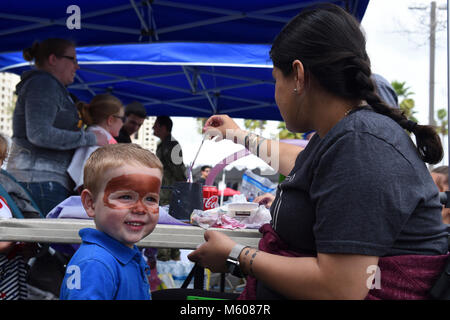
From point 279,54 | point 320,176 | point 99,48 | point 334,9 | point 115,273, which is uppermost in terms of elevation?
point 99,48

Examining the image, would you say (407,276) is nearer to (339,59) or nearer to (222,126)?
(339,59)

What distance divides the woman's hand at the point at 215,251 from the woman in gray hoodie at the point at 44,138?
5.00 feet

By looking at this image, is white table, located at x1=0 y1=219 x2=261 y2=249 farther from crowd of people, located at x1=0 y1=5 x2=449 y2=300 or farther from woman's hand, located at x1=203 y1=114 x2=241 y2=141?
woman's hand, located at x1=203 y1=114 x2=241 y2=141

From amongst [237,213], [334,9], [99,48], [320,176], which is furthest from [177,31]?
[320,176]

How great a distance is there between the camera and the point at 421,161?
3.60ft

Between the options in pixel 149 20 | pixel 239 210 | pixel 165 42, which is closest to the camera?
pixel 239 210

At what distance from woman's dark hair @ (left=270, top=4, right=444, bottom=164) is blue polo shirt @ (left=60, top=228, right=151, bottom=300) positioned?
748 mm

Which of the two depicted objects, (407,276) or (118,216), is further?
(118,216)

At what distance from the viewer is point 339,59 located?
1124 mm

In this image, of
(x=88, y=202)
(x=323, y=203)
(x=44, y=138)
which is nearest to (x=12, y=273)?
(x=44, y=138)

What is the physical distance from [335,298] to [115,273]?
61 centimetres

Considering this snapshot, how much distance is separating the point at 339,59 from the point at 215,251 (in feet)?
2.10

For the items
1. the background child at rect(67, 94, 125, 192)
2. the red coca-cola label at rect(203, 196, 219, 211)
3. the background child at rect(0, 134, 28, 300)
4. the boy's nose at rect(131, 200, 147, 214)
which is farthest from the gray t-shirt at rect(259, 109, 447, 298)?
the background child at rect(67, 94, 125, 192)
